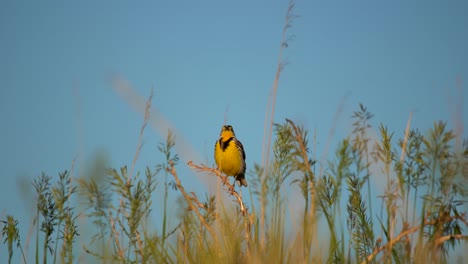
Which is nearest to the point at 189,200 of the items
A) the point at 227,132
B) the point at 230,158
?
the point at 230,158

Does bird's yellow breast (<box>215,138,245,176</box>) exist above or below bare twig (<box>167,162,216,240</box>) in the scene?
above

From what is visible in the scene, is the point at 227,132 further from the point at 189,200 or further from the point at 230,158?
the point at 189,200

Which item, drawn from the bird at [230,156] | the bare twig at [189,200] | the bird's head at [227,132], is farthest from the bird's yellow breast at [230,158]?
the bare twig at [189,200]

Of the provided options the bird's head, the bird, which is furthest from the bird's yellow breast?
the bird's head

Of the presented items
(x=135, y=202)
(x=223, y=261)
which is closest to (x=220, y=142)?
(x=223, y=261)

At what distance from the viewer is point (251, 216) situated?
3236 mm

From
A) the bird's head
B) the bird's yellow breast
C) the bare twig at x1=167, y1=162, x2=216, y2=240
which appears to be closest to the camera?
the bare twig at x1=167, y1=162, x2=216, y2=240

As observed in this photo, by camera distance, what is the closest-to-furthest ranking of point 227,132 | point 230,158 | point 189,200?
point 189,200
point 230,158
point 227,132

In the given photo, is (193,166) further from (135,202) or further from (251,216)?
(135,202)

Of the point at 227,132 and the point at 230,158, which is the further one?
the point at 227,132

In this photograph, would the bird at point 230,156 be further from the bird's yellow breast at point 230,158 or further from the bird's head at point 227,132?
the bird's head at point 227,132

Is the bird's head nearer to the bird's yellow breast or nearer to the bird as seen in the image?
the bird

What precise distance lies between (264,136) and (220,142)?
595cm

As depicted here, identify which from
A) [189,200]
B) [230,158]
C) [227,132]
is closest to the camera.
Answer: [189,200]
